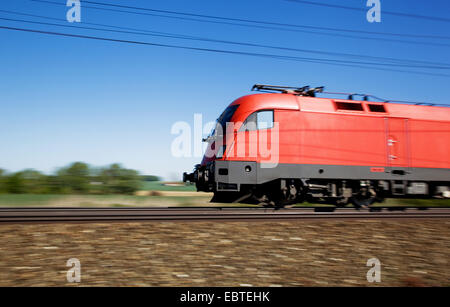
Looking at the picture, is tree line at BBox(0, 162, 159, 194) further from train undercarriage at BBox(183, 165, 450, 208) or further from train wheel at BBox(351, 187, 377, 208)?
train wheel at BBox(351, 187, 377, 208)

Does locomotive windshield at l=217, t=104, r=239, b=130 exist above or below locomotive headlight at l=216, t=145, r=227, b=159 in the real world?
above

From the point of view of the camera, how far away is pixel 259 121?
9.92m

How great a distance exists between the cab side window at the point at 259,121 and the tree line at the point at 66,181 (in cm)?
814

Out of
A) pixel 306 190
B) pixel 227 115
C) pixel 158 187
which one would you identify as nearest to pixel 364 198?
pixel 306 190

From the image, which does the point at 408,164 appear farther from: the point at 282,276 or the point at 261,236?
the point at 282,276

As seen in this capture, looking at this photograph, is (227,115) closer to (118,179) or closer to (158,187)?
(118,179)

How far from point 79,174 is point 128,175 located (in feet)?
7.27

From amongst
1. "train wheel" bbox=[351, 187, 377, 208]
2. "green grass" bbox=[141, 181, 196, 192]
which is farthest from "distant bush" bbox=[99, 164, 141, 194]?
"train wheel" bbox=[351, 187, 377, 208]

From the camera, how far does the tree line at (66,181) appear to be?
14.8 m

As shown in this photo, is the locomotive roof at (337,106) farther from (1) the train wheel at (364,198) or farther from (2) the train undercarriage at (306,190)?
(1) the train wheel at (364,198)

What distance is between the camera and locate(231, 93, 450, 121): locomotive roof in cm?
1013

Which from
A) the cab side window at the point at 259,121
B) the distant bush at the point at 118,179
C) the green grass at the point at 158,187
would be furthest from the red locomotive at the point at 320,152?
the green grass at the point at 158,187

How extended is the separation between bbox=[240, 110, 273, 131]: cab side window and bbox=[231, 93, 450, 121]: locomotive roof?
0.62ft

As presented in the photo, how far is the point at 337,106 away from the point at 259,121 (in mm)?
2875
